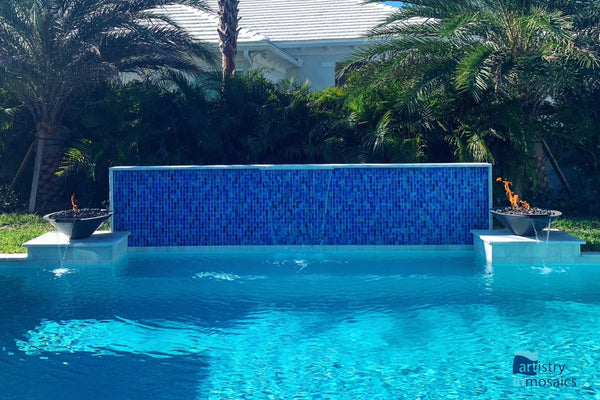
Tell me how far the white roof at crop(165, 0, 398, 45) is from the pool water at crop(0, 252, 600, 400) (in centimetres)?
965

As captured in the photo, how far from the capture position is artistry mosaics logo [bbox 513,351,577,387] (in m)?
5.46

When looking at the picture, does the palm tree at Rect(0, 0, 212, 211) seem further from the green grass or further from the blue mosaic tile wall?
the blue mosaic tile wall

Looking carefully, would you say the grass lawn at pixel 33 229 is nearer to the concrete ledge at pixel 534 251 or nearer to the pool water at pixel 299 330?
the concrete ledge at pixel 534 251

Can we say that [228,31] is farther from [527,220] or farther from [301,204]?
[527,220]

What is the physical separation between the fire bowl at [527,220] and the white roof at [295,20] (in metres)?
8.92

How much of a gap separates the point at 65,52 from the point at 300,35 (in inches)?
299

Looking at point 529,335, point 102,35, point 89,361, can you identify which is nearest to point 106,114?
point 102,35

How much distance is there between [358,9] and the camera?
2109 cm

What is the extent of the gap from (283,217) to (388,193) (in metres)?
1.73

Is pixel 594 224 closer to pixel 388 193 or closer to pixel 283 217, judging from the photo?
pixel 388 193

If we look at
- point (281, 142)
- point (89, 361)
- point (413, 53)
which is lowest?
point (89, 361)

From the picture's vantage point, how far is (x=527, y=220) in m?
10.0

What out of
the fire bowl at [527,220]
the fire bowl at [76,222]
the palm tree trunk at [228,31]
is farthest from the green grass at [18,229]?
the fire bowl at [527,220]

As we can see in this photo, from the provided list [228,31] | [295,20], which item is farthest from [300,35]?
[228,31]
